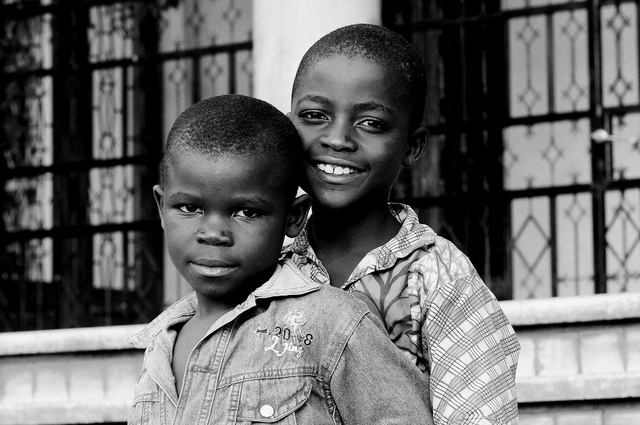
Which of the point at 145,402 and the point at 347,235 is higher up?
the point at 347,235

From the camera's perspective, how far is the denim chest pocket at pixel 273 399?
2299 millimetres

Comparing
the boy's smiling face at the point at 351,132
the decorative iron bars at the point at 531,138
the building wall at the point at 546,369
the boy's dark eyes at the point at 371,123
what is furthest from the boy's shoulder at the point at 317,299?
the decorative iron bars at the point at 531,138

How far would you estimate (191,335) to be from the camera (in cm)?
251

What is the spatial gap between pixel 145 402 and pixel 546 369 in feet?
7.78

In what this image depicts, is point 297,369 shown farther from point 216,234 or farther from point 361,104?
point 361,104

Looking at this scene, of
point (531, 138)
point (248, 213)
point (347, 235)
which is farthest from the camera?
point (531, 138)

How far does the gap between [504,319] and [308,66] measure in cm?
69

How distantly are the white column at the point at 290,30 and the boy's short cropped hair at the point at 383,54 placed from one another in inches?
98.5

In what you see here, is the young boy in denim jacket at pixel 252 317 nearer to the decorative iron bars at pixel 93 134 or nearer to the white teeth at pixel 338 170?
the white teeth at pixel 338 170

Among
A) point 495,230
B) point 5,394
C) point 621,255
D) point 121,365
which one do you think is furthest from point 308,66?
point 621,255

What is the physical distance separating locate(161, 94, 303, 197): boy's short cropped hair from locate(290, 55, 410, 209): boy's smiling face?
0.20 ft

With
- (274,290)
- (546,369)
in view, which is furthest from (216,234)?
(546,369)

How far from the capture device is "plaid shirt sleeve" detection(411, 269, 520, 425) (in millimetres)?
2414

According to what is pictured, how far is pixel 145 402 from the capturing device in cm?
248
